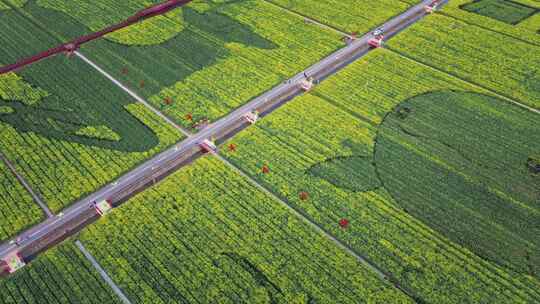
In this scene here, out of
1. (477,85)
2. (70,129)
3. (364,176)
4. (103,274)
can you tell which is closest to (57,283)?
(103,274)

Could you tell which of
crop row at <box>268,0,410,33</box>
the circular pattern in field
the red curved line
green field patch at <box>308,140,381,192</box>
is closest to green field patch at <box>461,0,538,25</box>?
crop row at <box>268,0,410,33</box>

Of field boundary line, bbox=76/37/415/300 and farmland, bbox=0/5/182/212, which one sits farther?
farmland, bbox=0/5/182/212

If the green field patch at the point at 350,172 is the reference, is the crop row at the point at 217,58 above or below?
above

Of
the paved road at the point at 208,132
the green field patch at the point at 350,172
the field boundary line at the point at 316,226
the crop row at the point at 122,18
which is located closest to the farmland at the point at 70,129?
the paved road at the point at 208,132

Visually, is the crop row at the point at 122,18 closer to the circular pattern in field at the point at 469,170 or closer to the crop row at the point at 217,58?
the crop row at the point at 217,58

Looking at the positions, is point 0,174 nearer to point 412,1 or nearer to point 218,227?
point 218,227

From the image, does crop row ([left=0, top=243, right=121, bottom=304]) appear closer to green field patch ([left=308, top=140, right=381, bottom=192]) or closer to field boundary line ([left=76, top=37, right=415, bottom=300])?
field boundary line ([left=76, top=37, right=415, bottom=300])

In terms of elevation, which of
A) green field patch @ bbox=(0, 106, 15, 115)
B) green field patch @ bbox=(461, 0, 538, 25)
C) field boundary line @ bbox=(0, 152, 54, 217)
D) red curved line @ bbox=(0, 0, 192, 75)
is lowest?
field boundary line @ bbox=(0, 152, 54, 217)
